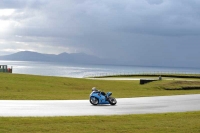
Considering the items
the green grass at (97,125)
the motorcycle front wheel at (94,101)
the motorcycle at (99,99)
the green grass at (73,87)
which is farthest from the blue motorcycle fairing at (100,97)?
the green grass at (73,87)

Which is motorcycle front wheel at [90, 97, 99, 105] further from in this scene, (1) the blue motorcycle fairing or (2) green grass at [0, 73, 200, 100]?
(2) green grass at [0, 73, 200, 100]

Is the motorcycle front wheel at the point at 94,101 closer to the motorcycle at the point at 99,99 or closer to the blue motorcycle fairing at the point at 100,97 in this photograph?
the motorcycle at the point at 99,99

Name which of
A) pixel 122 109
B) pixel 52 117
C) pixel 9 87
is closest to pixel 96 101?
pixel 122 109

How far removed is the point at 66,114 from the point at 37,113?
4.64ft

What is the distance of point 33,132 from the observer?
43.0ft

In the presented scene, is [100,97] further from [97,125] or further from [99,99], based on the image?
[97,125]

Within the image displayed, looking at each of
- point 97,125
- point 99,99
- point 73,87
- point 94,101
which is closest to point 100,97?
point 99,99

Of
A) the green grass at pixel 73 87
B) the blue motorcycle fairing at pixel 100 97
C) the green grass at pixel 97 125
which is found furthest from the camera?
the green grass at pixel 73 87

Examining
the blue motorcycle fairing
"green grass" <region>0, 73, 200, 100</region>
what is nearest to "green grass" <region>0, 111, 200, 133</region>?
the blue motorcycle fairing

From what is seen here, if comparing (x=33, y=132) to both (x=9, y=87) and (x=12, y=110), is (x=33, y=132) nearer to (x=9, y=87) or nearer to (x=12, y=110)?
(x=12, y=110)

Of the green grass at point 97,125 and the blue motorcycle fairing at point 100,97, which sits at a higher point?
the blue motorcycle fairing at point 100,97

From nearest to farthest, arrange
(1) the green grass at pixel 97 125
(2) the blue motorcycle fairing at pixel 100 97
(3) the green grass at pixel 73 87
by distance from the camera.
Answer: (1) the green grass at pixel 97 125, (2) the blue motorcycle fairing at pixel 100 97, (3) the green grass at pixel 73 87

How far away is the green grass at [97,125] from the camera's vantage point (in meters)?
13.8

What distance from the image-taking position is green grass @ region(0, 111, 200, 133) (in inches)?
543
